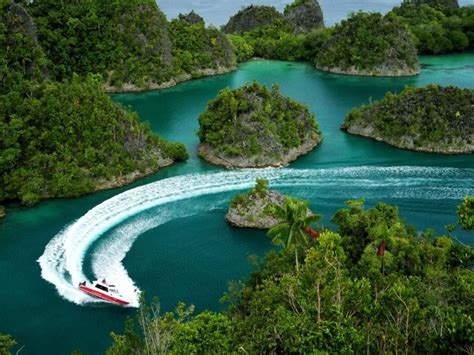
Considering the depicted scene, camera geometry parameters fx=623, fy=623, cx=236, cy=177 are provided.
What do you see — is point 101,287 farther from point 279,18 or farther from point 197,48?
point 279,18

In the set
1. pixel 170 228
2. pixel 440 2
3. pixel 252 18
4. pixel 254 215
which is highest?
pixel 440 2

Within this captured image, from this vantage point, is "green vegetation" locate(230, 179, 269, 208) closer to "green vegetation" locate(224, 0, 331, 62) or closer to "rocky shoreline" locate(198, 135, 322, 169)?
"rocky shoreline" locate(198, 135, 322, 169)

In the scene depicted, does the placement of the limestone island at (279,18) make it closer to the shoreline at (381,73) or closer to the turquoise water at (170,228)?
the shoreline at (381,73)

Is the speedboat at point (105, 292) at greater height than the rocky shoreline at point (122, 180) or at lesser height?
lesser

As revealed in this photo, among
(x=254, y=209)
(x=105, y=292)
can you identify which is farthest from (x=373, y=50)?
(x=105, y=292)

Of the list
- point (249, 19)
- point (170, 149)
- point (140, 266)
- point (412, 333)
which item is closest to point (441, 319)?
point (412, 333)

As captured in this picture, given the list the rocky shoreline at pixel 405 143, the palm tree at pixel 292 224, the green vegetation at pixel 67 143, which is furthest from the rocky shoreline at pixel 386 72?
the palm tree at pixel 292 224

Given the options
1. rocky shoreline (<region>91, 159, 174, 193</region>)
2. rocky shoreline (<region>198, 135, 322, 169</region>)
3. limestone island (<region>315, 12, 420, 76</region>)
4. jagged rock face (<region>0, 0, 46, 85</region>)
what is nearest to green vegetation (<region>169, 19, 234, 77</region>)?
limestone island (<region>315, 12, 420, 76</region>)
